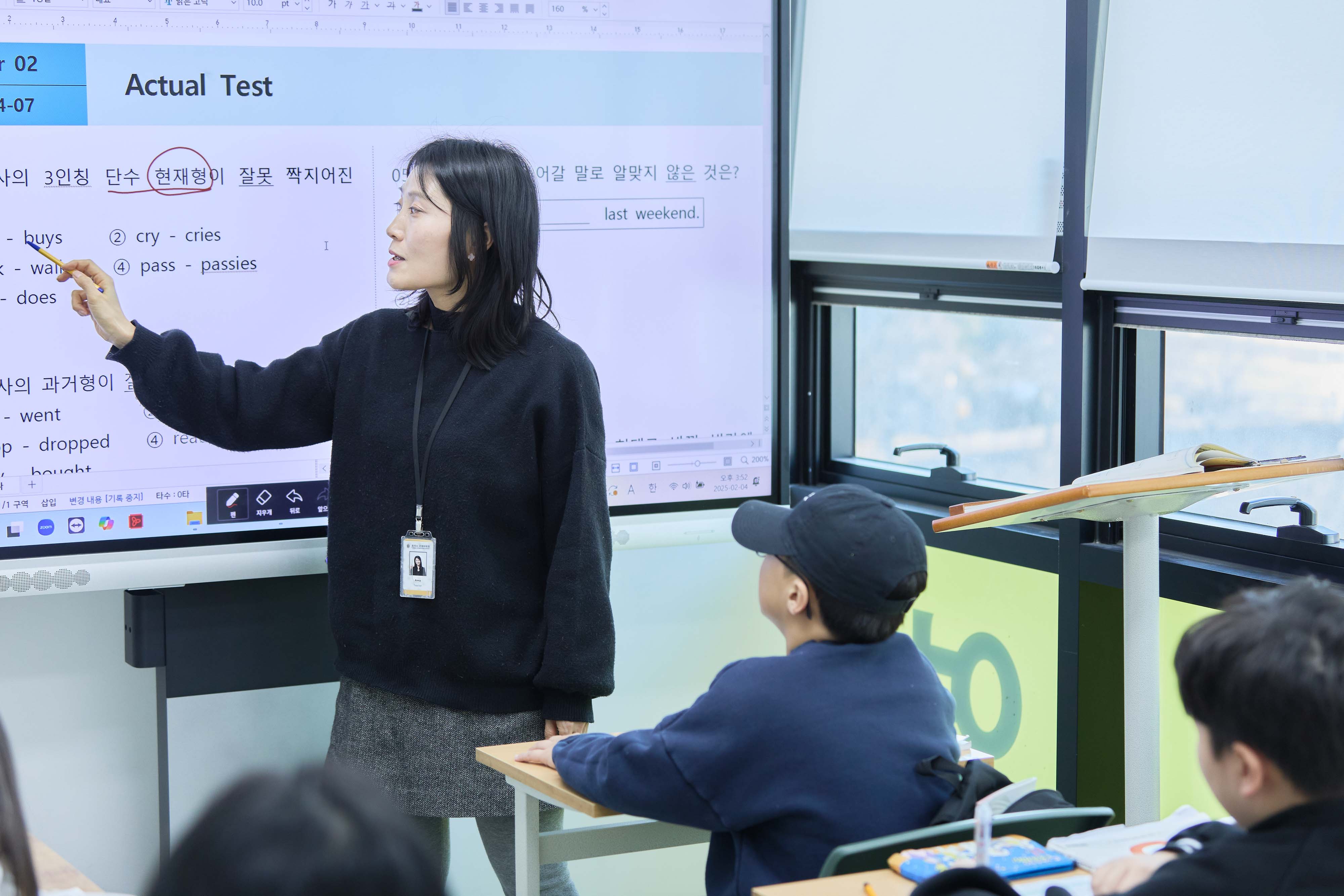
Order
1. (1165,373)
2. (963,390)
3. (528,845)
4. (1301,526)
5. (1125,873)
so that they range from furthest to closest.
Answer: (963,390)
(1165,373)
(1301,526)
(528,845)
(1125,873)

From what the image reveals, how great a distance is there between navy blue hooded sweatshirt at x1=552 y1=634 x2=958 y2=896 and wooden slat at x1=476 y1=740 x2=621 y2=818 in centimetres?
11

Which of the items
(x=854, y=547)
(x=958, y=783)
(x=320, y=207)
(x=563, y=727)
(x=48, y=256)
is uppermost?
(x=320, y=207)

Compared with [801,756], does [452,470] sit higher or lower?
higher

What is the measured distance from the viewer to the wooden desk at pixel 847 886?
1.56 m

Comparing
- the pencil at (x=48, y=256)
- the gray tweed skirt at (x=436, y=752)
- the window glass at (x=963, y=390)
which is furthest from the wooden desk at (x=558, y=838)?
the window glass at (x=963, y=390)

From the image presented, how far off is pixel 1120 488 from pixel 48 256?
70.2 inches

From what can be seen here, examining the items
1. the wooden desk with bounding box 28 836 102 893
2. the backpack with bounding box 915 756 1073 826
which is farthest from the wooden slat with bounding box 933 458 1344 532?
the wooden desk with bounding box 28 836 102 893

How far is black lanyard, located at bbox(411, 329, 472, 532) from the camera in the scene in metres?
2.31

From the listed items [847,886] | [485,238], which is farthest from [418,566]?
[847,886]

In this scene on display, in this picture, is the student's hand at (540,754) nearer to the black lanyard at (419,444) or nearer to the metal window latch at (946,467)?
the black lanyard at (419,444)

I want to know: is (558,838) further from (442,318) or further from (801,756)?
(442,318)

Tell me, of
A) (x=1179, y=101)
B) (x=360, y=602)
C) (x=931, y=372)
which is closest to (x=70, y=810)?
(x=360, y=602)

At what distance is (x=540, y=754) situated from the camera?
2076 mm

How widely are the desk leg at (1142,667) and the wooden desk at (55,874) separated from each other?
4.84ft
